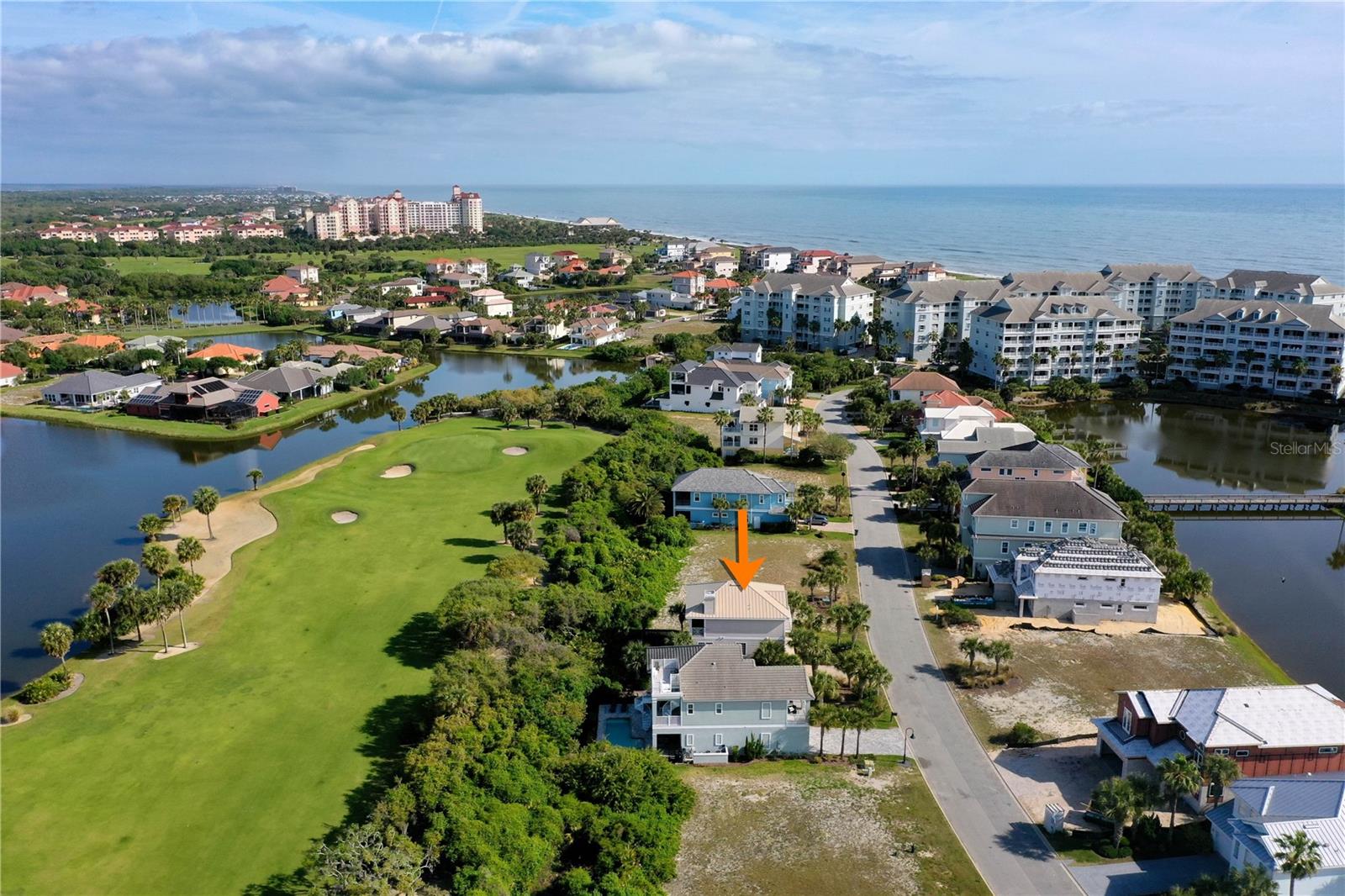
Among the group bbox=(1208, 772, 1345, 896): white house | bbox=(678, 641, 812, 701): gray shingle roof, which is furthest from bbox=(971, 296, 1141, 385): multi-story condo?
bbox=(1208, 772, 1345, 896): white house

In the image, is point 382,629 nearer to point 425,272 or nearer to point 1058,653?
point 1058,653

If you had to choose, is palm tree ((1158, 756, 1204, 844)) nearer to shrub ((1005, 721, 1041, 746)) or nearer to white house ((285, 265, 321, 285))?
shrub ((1005, 721, 1041, 746))

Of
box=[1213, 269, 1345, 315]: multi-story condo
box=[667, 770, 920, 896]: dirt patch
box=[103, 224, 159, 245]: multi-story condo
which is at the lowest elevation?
box=[667, 770, 920, 896]: dirt patch

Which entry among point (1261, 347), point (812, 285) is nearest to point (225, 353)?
point (812, 285)

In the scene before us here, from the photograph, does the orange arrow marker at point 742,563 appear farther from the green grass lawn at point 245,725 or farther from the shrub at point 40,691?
the shrub at point 40,691

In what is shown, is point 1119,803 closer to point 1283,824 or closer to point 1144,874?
point 1144,874

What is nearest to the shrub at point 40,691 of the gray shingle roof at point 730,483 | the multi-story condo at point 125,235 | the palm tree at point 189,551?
the palm tree at point 189,551
